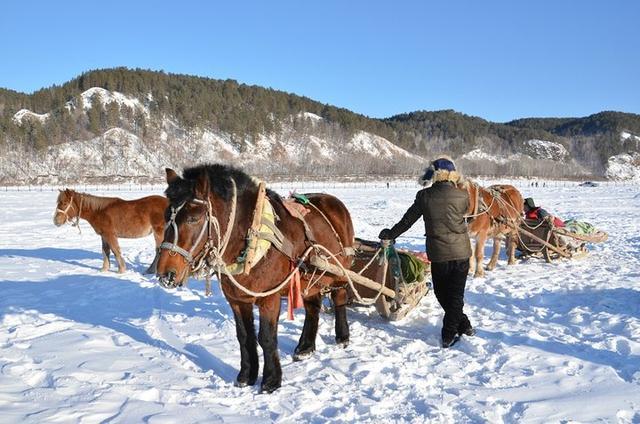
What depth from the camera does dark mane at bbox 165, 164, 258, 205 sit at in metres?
3.64

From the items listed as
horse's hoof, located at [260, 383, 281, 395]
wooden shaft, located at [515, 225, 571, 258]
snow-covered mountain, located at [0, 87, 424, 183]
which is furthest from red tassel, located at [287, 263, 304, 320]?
snow-covered mountain, located at [0, 87, 424, 183]

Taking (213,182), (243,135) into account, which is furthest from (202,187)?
(243,135)

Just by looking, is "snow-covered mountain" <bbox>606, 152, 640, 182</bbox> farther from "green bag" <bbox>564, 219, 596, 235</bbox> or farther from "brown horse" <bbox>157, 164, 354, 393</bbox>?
"brown horse" <bbox>157, 164, 354, 393</bbox>

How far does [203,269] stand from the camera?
→ 3744mm

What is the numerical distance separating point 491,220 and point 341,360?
526 centimetres

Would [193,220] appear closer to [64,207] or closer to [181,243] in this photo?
[181,243]

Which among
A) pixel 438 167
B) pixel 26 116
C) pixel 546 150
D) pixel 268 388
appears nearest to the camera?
pixel 268 388

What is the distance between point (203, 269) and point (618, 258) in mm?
9741

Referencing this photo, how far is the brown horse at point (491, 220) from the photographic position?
27.9 ft

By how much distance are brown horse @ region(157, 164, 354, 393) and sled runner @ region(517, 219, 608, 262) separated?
20.4ft

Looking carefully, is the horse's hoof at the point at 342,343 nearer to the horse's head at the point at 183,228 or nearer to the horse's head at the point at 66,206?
the horse's head at the point at 183,228

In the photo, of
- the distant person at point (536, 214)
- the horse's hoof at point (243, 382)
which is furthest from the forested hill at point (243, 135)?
the horse's hoof at point (243, 382)

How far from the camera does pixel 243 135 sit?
11838cm

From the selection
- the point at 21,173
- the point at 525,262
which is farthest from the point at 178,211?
the point at 21,173
